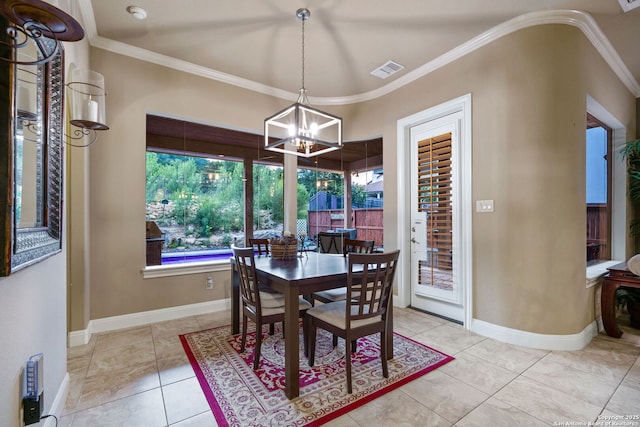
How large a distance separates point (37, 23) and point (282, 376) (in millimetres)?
2325

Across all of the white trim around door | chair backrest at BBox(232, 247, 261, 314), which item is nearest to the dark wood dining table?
chair backrest at BBox(232, 247, 261, 314)

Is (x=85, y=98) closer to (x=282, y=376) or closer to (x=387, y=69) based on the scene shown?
(x=282, y=376)

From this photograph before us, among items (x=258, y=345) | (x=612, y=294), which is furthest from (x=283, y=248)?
(x=612, y=294)

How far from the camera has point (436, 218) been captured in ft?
11.7

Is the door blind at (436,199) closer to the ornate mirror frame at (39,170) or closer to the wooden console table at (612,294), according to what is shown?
the wooden console table at (612,294)

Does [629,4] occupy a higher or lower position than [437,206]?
higher

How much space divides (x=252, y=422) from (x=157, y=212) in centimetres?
275

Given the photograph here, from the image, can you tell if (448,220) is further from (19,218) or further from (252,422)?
(19,218)

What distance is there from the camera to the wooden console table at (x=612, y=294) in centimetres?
280

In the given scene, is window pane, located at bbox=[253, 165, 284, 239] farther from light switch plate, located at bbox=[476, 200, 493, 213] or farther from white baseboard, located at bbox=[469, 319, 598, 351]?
white baseboard, located at bbox=[469, 319, 598, 351]

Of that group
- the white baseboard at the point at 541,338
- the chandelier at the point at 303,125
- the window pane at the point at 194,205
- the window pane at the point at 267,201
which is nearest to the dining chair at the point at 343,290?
the chandelier at the point at 303,125

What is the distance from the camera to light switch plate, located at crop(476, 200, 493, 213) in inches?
117

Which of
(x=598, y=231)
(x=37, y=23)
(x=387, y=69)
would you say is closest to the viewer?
(x=37, y=23)

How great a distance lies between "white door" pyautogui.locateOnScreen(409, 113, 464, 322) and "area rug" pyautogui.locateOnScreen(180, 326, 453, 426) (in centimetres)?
93
